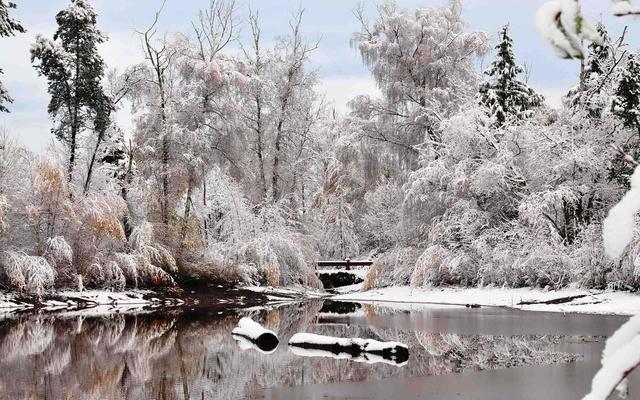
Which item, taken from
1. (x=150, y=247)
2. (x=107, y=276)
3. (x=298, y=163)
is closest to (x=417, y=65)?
(x=298, y=163)

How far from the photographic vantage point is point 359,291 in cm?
2719

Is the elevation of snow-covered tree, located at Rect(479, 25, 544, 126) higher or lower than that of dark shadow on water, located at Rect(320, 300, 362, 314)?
higher

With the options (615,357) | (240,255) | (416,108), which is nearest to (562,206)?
(416,108)

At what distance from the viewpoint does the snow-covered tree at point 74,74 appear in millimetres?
24408

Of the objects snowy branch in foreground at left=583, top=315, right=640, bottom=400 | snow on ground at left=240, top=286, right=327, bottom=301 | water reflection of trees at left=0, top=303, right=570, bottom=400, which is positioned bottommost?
water reflection of trees at left=0, top=303, right=570, bottom=400

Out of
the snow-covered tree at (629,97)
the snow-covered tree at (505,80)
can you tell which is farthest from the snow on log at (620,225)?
the snow-covered tree at (505,80)

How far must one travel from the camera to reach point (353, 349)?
37.4ft

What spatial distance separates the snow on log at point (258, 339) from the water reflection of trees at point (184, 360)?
0.23 meters

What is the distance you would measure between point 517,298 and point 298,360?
11343 millimetres

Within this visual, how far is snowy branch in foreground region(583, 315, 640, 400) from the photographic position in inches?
29.4

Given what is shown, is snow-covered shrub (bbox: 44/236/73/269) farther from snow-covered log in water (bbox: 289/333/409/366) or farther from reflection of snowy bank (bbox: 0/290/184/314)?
snow-covered log in water (bbox: 289/333/409/366)

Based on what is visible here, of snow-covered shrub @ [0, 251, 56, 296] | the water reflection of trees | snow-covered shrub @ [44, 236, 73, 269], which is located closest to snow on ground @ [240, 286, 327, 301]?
snow-covered shrub @ [44, 236, 73, 269]

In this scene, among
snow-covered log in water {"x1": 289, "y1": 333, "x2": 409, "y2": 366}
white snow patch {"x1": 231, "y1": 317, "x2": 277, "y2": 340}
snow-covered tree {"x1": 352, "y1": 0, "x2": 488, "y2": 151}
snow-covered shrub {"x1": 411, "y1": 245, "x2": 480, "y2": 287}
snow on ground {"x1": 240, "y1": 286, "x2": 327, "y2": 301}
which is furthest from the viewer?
snow-covered tree {"x1": 352, "y1": 0, "x2": 488, "y2": 151}

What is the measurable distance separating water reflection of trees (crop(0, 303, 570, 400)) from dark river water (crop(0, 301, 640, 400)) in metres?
0.02
